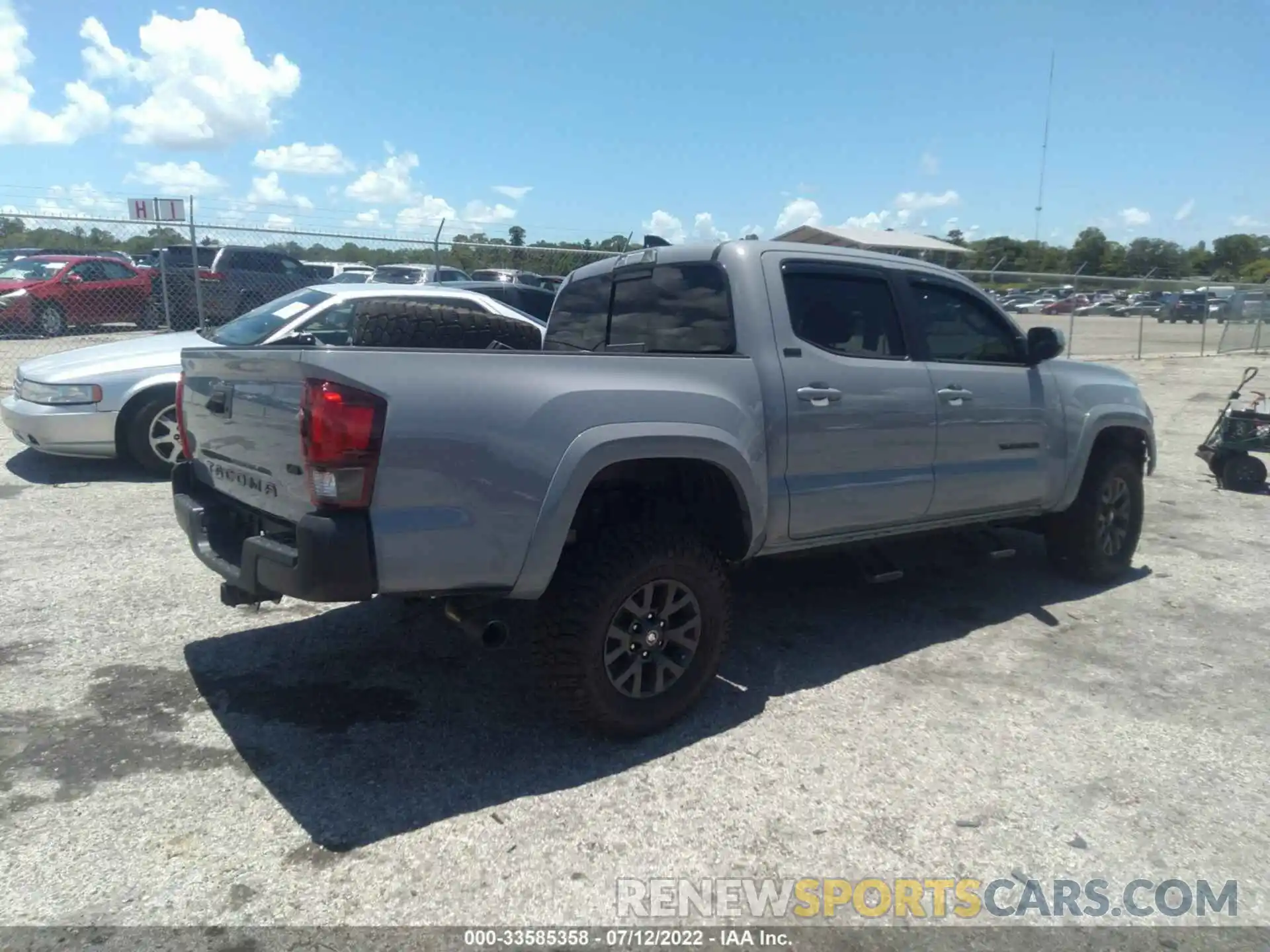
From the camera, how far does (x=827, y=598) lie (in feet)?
17.7

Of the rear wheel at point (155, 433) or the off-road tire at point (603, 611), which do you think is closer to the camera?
the off-road tire at point (603, 611)

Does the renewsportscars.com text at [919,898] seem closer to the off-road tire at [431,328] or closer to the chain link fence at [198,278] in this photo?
the off-road tire at [431,328]

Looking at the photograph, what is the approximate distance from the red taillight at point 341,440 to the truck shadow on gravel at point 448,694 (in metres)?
1.08

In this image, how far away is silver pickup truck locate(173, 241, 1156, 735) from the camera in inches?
115

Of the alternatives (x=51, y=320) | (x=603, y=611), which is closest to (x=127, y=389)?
(x=603, y=611)

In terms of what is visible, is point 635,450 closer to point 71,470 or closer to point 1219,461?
point 71,470

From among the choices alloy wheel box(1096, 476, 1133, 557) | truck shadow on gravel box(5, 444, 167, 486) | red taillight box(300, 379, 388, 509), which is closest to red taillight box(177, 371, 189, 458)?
red taillight box(300, 379, 388, 509)

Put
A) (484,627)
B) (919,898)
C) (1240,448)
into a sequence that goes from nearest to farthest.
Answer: (919,898), (484,627), (1240,448)

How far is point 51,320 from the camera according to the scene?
14594 millimetres

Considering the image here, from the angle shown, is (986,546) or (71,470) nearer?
(986,546)

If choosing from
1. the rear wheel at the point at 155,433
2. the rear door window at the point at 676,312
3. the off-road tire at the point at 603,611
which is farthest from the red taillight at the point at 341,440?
the rear wheel at the point at 155,433

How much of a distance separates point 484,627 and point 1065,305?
21.5 metres

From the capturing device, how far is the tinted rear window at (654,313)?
159 inches

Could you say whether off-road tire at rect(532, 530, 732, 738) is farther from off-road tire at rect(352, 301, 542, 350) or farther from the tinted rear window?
off-road tire at rect(352, 301, 542, 350)
